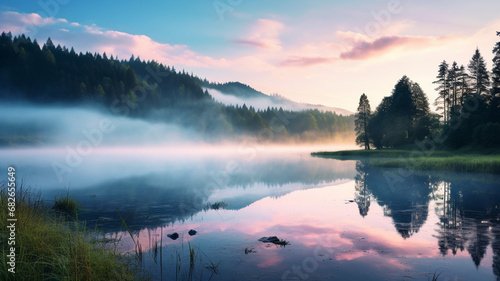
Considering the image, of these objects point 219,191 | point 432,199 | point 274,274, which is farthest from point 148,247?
point 432,199

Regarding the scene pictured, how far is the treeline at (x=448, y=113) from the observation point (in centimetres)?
6341

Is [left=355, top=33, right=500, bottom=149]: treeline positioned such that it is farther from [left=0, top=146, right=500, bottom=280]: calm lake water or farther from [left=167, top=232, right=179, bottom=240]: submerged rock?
[left=167, top=232, right=179, bottom=240]: submerged rock

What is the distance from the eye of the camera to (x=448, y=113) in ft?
282

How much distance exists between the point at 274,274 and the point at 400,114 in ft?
282

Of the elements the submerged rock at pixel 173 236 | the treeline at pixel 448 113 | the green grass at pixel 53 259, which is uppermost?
the treeline at pixel 448 113

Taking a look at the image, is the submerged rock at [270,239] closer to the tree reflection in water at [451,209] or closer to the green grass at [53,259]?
the green grass at [53,259]

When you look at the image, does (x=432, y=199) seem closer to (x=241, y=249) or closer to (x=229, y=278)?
(x=241, y=249)

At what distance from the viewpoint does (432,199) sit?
23.1m

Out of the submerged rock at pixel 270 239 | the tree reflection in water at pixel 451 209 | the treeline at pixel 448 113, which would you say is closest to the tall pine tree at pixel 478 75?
Result: the treeline at pixel 448 113

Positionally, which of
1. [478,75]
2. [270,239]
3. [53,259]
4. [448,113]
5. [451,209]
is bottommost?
[270,239]

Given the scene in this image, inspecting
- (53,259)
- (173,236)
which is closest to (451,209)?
(173,236)

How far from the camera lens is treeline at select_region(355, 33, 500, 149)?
63406 millimetres

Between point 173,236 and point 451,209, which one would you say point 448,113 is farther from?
point 173,236

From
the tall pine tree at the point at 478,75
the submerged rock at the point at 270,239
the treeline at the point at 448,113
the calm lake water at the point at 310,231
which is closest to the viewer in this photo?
the calm lake water at the point at 310,231
